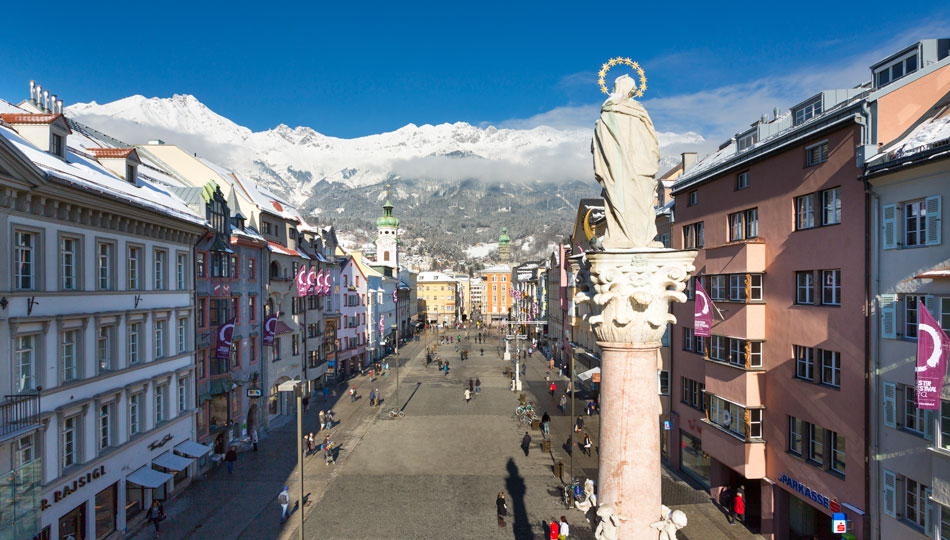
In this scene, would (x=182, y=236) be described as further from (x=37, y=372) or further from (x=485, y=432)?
(x=485, y=432)

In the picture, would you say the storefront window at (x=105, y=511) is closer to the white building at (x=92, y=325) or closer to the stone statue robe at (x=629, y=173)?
the white building at (x=92, y=325)

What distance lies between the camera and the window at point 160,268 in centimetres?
2977

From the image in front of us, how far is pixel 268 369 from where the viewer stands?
44562 mm

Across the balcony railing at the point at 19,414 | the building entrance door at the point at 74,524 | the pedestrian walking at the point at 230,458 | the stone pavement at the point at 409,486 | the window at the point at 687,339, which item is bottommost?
the stone pavement at the point at 409,486

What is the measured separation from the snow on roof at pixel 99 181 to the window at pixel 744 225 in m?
26.8

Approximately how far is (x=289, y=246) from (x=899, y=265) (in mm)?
44414

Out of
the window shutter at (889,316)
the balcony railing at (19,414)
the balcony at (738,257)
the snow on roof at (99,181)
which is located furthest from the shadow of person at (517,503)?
the snow on roof at (99,181)

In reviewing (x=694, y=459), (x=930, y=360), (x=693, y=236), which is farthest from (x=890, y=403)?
(x=694, y=459)

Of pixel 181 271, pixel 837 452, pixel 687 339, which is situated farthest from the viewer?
pixel 687 339

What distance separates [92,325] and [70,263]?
2.66 m

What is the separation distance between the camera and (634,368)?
11188mm

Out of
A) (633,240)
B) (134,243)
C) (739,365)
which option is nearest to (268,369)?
(134,243)

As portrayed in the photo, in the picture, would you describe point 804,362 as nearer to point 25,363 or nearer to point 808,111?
point 808,111

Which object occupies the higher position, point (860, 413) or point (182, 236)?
point (182, 236)
